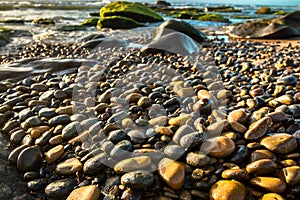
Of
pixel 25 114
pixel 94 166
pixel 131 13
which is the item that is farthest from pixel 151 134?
pixel 131 13

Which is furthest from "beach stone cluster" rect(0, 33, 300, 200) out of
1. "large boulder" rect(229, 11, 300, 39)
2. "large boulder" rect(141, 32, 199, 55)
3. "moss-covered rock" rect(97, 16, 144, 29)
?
"moss-covered rock" rect(97, 16, 144, 29)

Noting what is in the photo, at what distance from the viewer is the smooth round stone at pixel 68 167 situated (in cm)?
201

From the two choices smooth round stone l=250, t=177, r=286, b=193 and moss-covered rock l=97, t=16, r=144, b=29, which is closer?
smooth round stone l=250, t=177, r=286, b=193

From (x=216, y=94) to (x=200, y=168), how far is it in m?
1.43

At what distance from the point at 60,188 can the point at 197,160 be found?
38.6 inches

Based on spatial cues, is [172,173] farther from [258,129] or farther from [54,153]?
[54,153]

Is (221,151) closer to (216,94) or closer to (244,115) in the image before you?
(244,115)

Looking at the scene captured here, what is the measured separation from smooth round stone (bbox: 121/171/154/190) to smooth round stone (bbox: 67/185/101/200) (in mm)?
186

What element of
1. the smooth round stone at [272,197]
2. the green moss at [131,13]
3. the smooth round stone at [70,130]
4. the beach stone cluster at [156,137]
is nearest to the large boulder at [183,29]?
the beach stone cluster at [156,137]

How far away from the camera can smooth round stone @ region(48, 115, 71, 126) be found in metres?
2.62

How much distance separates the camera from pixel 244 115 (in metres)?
2.40

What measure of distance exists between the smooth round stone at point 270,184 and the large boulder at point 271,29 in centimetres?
835

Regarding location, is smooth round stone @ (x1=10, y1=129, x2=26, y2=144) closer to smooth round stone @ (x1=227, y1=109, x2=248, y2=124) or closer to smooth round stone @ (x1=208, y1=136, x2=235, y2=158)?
smooth round stone @ (x1=208, y1=136, x2=235, y2=158)

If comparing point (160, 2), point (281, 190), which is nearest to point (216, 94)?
point (281, 190)
